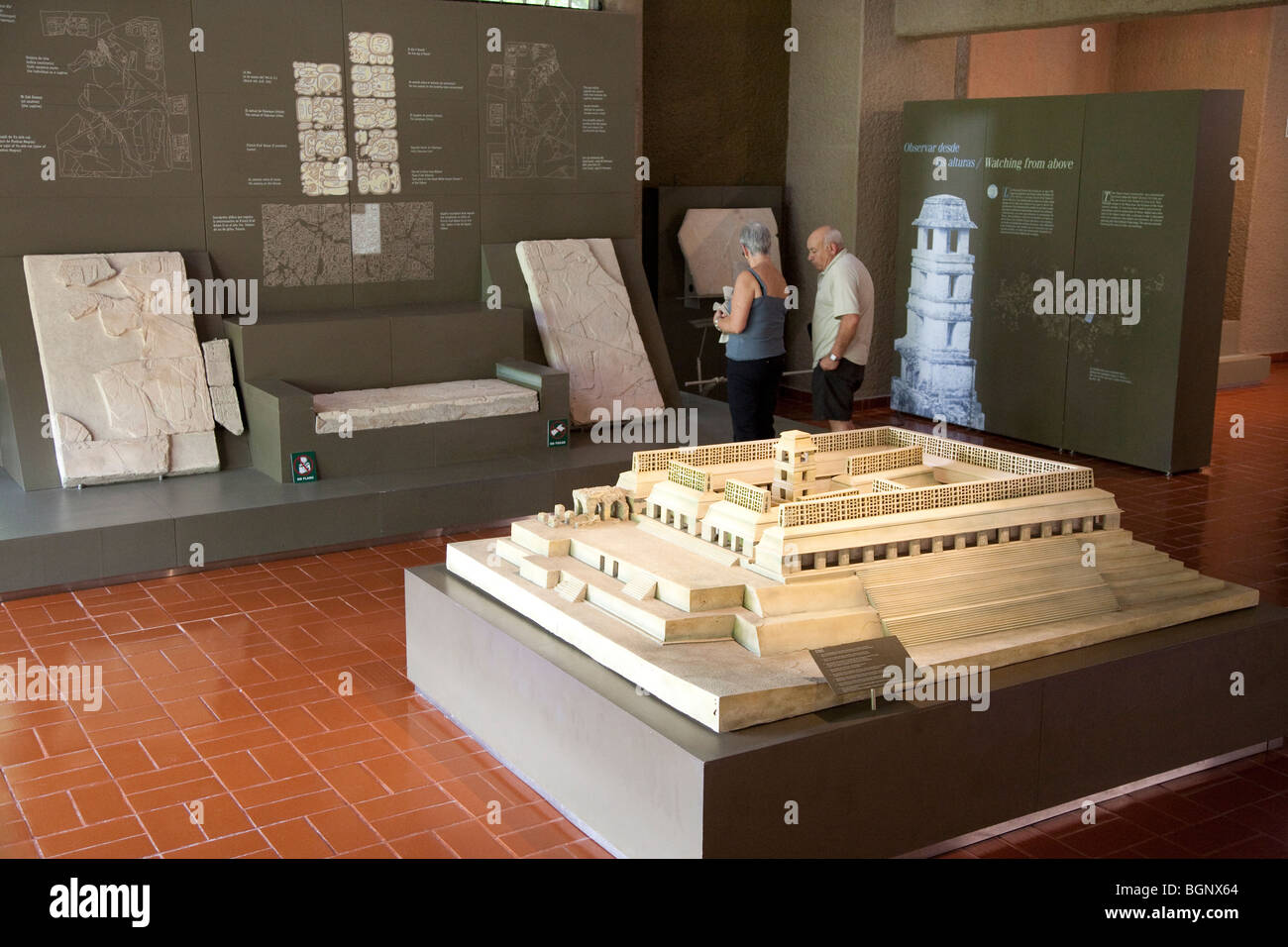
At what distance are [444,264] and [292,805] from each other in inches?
259

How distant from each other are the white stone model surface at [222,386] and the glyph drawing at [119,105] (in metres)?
1.38

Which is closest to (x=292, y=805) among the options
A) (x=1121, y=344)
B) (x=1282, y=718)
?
(x=1282, y=718)

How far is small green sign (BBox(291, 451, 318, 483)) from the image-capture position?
8.91 meters

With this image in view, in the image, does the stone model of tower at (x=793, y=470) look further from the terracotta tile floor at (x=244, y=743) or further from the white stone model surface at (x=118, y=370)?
the white stone model surface at (x=118, y=370)

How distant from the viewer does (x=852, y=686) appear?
453 centimetres

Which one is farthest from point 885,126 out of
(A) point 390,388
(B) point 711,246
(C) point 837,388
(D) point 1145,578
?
(D) point 1145,578

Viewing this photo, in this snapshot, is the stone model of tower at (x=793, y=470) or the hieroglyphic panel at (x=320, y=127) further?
the hieroglyphic panel at (x=320, y=127)

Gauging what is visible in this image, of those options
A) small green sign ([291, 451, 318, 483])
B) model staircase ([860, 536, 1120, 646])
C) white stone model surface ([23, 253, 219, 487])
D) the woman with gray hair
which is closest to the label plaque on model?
model staircase ([860, 536, 1120, 646])

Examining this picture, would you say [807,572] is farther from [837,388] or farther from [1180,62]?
[1180,62]

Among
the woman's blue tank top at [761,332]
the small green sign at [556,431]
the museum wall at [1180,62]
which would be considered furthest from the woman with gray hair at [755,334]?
the museum wall at [1180,62]

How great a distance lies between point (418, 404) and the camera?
936 centimetres

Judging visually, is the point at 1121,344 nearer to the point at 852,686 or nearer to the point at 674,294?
the point at 674,294

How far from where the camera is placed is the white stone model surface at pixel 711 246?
13.1m

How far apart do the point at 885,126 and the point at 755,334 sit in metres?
5.66
